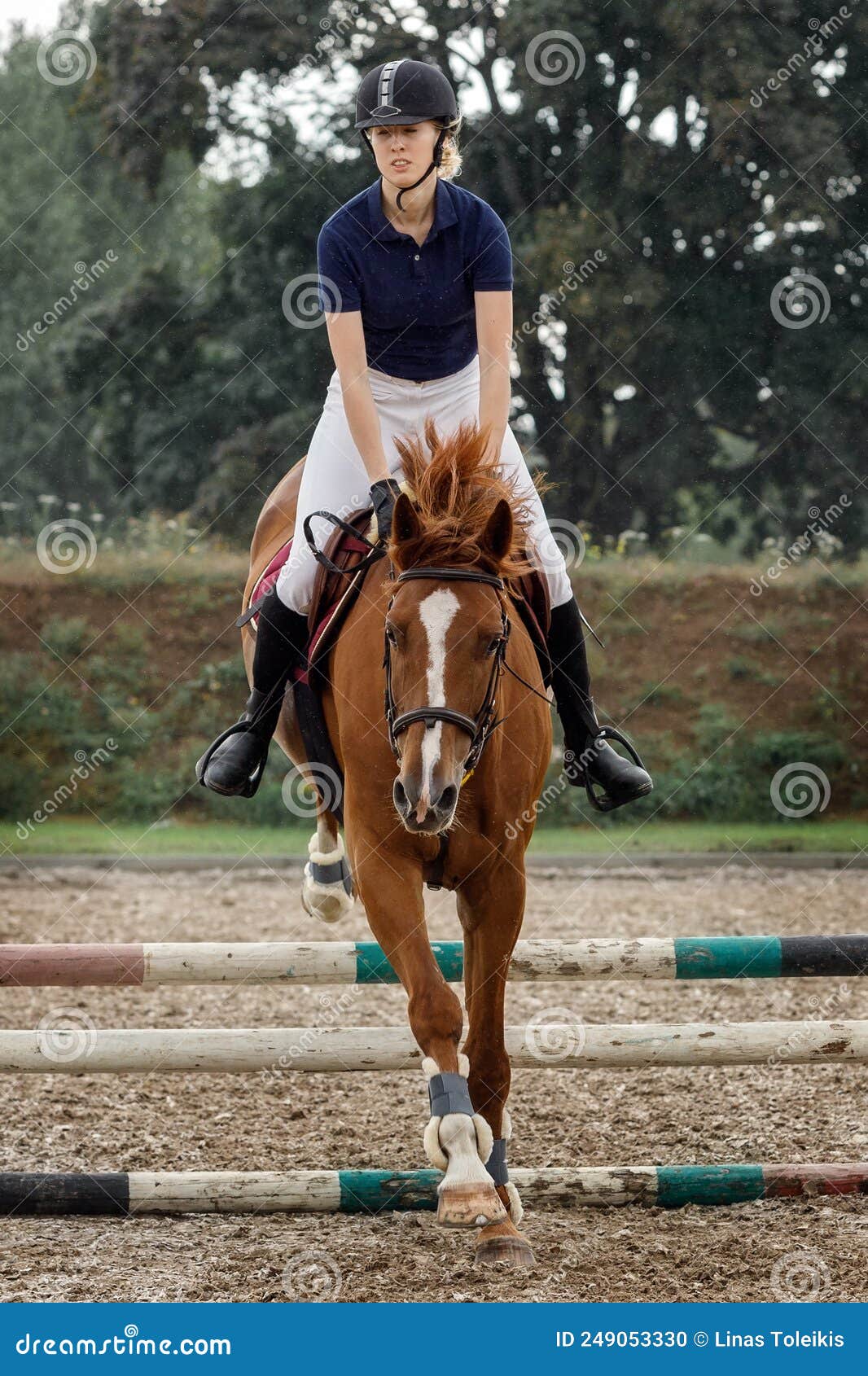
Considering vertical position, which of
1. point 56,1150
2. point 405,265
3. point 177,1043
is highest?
point 405,265

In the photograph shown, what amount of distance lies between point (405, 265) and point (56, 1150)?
142 inches

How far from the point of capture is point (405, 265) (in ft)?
14.5

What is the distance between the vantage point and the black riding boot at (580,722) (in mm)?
4699

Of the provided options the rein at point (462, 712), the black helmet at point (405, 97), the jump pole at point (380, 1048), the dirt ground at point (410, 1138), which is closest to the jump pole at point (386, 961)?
the jump pole at point (380, 1048)

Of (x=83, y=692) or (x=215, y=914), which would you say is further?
(x=83, y=692)

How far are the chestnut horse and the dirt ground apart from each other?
0.39 meters

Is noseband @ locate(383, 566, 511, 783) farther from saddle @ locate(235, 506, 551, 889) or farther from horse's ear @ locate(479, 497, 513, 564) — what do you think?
saddle @ locate(235, 506, 551, 889)

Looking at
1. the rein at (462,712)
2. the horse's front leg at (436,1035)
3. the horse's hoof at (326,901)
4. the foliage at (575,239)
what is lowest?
the horse's hoof at (326,901)

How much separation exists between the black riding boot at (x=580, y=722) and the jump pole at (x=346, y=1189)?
1252 mm

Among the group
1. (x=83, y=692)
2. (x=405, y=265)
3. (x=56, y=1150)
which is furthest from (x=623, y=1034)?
(x=83, y=692)

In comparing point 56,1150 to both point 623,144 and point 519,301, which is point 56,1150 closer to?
point 519,301

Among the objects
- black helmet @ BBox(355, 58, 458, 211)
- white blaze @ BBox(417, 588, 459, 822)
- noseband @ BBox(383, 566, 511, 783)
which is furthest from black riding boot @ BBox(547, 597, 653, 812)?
black helmet @ BBox(355, 58, 458, 211)

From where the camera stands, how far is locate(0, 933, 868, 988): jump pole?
4.64 metres

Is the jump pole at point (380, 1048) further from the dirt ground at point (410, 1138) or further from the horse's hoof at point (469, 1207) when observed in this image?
the horse's hoof at point (469, 1207)
